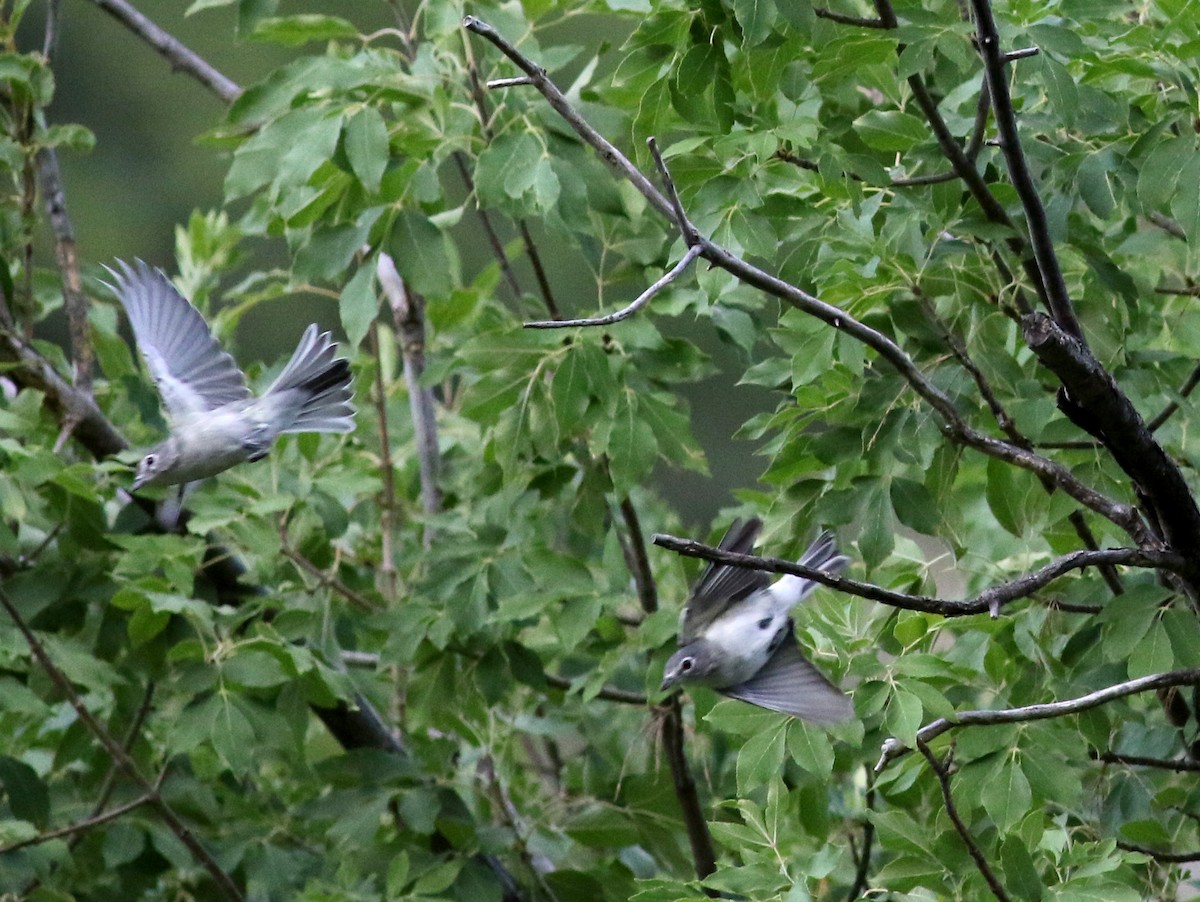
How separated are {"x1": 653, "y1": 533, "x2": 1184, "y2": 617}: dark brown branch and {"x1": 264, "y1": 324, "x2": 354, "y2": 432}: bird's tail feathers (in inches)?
37.0

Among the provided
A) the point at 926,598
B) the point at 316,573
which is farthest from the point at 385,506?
the point at 926,598


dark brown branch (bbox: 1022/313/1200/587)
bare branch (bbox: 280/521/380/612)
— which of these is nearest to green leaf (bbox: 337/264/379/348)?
bare branch (bbox: 280/521/380/612)

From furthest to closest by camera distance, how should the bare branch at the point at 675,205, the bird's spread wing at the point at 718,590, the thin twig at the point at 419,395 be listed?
the thin twig at the point at 419,395
the bird's spread wing at the point at 718,590
the bare branch at the point at 675,205

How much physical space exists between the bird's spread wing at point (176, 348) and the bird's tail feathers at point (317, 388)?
0.13 m

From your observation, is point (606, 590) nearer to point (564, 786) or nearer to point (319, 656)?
point (319, 656)

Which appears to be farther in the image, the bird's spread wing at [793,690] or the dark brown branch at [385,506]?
the dark brown branch at [385,506]

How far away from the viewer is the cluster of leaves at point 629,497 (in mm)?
1635

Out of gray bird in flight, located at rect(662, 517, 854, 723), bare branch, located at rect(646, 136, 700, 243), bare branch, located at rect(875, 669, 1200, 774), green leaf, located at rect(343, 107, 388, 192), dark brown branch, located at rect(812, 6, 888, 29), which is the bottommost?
gray bird in flight, located at rect(662, 517, 854, 723)

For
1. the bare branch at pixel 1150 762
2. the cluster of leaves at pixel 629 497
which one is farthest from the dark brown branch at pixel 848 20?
the bare branch at pixel 1150 762

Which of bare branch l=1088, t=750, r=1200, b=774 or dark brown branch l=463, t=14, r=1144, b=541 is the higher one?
dark brown branch l=463, t=14, r=1144, b=541

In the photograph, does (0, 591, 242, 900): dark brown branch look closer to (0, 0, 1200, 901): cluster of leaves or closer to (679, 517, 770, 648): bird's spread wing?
(0, 0, 1200, 901): cluster of leaves

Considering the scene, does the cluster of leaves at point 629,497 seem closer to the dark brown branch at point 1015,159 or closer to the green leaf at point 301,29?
the green leaf at point 301,29

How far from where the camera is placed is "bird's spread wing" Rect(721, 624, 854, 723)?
1.65 metres

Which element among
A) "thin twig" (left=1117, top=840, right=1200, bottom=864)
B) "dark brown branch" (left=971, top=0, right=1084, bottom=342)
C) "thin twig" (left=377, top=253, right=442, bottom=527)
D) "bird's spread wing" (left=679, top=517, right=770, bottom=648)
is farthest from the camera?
"thin twig" (left=377, top=253, right=442, bottom=527)
